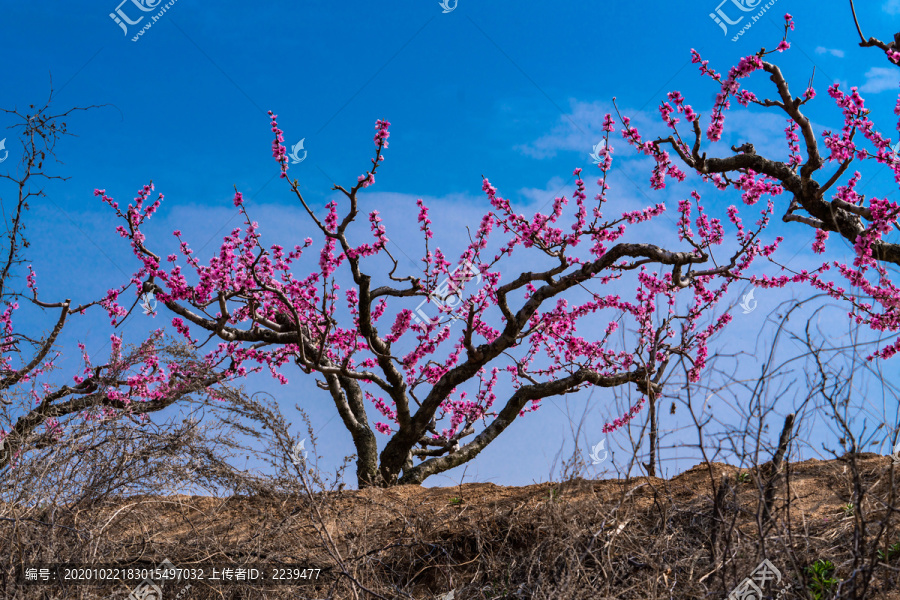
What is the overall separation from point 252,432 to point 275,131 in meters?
4.56

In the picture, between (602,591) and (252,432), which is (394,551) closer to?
(252,432)

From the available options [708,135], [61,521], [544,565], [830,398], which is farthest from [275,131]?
[830,398]

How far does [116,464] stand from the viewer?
558cm
